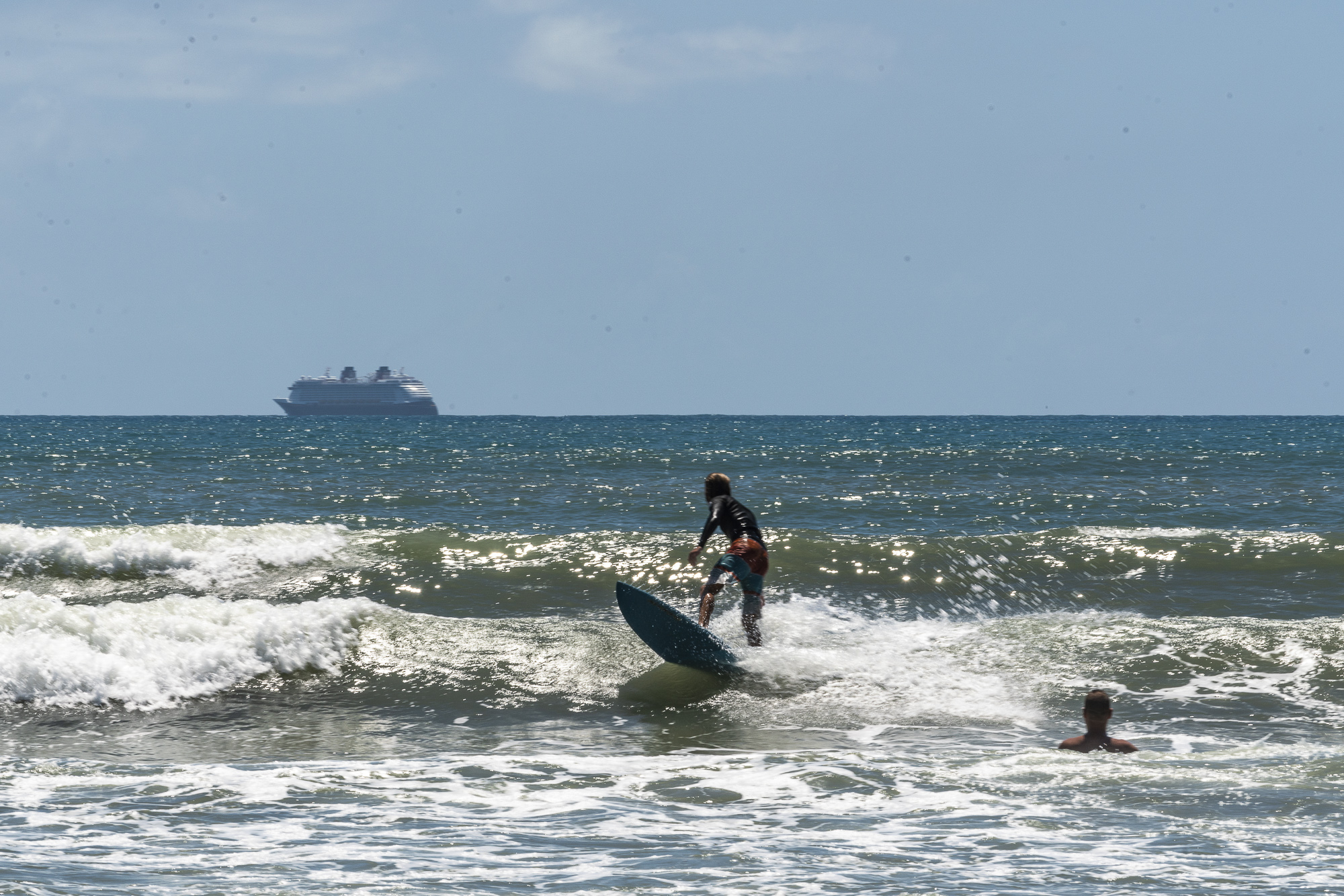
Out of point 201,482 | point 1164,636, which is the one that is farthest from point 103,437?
point 1164,636

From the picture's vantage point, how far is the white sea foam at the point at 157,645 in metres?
10.4

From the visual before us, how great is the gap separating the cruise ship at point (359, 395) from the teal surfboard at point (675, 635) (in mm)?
185859

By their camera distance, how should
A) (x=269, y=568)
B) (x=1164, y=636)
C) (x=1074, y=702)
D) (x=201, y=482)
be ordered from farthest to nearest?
(x=201, y=482) → (x=269, y=568) → (x=1164, y=636) → (x=1074, y=702)

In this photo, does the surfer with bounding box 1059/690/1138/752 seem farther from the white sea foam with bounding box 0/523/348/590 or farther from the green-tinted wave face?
the white sea foam with bounding box 0/523/348/590

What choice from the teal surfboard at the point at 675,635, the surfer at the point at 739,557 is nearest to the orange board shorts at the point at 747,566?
the surfer at the point at 739,557

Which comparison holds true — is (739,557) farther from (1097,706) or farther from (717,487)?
(1097,706)

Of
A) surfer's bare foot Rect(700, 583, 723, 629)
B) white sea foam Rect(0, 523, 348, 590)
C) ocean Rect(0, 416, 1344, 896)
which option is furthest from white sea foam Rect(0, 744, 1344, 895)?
white sea foam Rect(0, 523, 348, 590)

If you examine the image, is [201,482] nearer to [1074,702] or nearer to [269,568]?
[269,568]

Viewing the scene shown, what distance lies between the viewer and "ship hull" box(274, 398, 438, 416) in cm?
19238

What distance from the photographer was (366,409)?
19325 centimetres

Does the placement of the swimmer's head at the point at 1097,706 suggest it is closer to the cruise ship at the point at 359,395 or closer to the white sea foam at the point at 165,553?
the white sea foam at the point at 165,553

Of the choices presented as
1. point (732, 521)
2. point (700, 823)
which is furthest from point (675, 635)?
point (700, 823)

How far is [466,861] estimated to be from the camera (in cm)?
590

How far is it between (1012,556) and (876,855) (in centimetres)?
1186
